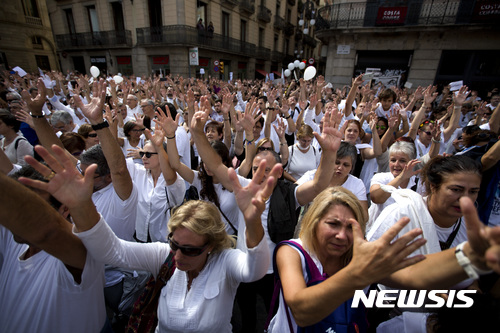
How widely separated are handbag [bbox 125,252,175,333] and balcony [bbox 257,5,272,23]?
Result: 28241 mm

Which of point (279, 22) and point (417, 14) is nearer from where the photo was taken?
point (417, 14)

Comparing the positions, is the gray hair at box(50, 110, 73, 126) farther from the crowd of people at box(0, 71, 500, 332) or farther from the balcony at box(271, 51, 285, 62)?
the balcony at box(271, 51, 285, 62)

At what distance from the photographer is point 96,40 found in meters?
21.0

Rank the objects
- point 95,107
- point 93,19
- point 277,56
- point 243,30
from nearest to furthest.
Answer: point 95,107
point 93,19
point 243,30
point 277,56

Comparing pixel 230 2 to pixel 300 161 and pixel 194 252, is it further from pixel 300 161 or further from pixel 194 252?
pixel 194 252

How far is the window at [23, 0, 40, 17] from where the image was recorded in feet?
70.7

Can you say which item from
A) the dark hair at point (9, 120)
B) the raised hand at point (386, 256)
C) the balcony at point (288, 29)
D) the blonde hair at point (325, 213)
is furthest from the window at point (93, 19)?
the raised hand at point (386, 256)

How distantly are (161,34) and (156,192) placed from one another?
20050 mm

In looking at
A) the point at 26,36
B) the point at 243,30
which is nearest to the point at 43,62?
the point at 26,36

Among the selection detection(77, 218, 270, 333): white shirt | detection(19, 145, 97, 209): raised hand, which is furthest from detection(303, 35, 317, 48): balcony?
detection(19, 145, 97, 209): raised hand

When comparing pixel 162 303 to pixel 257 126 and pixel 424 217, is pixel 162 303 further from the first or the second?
pixel 257 126

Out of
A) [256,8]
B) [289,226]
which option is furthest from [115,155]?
[256,8]

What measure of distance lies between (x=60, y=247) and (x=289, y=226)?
1.56 meters

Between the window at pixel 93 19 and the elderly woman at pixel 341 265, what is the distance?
90.5ft
